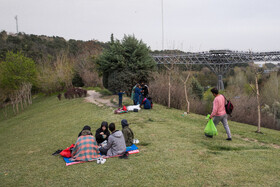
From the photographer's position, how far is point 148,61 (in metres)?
19.1

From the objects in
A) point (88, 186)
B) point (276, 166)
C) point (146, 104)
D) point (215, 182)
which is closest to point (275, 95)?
point (146, 104)

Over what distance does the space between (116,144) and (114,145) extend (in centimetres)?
8

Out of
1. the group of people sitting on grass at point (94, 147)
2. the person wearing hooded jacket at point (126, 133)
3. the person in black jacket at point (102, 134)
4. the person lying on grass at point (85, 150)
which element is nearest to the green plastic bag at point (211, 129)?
the person wearing hooded jacket at point (126, 133)

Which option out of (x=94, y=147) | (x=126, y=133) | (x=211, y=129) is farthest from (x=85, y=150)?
(x=211, y=129)

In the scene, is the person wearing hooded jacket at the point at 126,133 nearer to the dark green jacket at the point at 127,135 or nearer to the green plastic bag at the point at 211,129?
the dark green jacket at the point at 127,135

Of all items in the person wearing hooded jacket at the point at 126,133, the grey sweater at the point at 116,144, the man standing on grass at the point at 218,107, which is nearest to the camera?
the grey sweater at the point at 116,144

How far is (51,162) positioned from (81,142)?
1181mm

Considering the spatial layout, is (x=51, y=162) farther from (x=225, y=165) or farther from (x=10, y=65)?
(x=10, y=65)

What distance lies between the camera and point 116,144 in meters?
6.50

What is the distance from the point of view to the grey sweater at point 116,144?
6453 millimetres

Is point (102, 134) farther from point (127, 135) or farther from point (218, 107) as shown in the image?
point (218, 107)

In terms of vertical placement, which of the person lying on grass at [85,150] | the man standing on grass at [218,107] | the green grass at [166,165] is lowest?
the green grass at [166,165]

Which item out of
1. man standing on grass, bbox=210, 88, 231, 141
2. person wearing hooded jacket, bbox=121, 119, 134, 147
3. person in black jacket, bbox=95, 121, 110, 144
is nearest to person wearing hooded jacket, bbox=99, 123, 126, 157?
person wearing hooded jacket, bbox=121, 119, 134, 147

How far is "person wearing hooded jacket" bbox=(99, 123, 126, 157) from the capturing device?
6457mm
